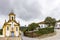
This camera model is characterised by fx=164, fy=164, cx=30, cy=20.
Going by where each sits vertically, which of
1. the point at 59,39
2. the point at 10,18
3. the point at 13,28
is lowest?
the point at 59,39

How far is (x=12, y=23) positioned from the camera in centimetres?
5403

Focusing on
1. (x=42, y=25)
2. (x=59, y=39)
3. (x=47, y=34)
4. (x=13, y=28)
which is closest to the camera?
(x=59, y=39)

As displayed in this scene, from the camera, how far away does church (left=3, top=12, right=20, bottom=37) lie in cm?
5403

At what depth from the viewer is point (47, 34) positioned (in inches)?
2015

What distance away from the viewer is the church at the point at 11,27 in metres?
54.0

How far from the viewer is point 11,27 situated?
54562mm

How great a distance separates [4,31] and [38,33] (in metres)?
11.3

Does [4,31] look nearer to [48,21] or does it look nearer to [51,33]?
[51,33]

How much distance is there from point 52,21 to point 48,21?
1.98 m

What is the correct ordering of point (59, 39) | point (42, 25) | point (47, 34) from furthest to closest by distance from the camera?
point (42, 25) < point (47, 34) < point (59, 39)

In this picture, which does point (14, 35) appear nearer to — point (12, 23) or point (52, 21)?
point (12, 23)

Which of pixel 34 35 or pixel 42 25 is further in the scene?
pixel 42 25

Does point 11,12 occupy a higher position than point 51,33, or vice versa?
point 11,12

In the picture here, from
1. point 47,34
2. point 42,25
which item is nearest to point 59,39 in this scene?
point 47,34
